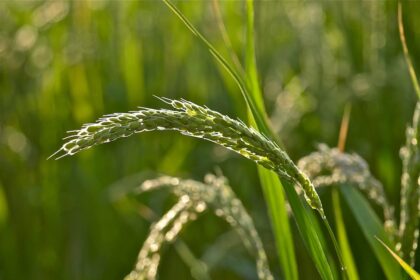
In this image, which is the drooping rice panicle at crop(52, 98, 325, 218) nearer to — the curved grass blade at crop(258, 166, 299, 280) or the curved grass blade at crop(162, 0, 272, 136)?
the curved grass blade at crop(162, 0, 272, 136)

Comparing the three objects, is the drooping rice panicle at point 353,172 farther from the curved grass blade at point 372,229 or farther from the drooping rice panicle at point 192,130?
the drooping rice panicle at point 192,130

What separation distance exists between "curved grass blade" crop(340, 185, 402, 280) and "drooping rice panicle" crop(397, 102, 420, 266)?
8cm

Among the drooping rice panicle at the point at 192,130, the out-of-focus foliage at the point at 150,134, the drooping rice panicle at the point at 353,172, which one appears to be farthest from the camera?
the out-of-focus foliage at the point at 150,134

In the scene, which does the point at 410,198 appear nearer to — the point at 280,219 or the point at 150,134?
the point at 280,219

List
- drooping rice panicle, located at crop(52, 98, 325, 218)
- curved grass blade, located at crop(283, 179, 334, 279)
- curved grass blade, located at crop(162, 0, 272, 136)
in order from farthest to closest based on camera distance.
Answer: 1. curved grass blade, located at crop(162, 0, 272, 136)
2. curved grass blade, located at crop(283, 179, 334, 279)
3. drooping rice panicle, located at crop(52, 98, 325, 218)

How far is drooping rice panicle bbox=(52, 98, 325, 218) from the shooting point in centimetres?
96

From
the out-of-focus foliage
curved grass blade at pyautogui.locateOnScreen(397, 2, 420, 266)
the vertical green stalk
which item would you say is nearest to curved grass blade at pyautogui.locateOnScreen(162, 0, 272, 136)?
the vertical green stalk

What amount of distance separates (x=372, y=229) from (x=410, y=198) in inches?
9.3

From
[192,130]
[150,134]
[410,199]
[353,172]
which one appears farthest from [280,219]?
[150,134]

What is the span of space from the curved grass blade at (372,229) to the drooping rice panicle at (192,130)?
0.43 metres

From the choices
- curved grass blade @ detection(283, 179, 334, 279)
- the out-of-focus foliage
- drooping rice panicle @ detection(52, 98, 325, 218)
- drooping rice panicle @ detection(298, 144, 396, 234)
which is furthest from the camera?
the out-of-focus foliage

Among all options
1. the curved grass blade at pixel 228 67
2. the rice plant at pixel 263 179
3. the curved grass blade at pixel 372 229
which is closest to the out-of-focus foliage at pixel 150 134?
the curved grass blade at pixel 372 229

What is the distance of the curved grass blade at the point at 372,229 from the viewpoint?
142cm

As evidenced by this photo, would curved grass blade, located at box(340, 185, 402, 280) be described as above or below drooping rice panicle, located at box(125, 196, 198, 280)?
below
